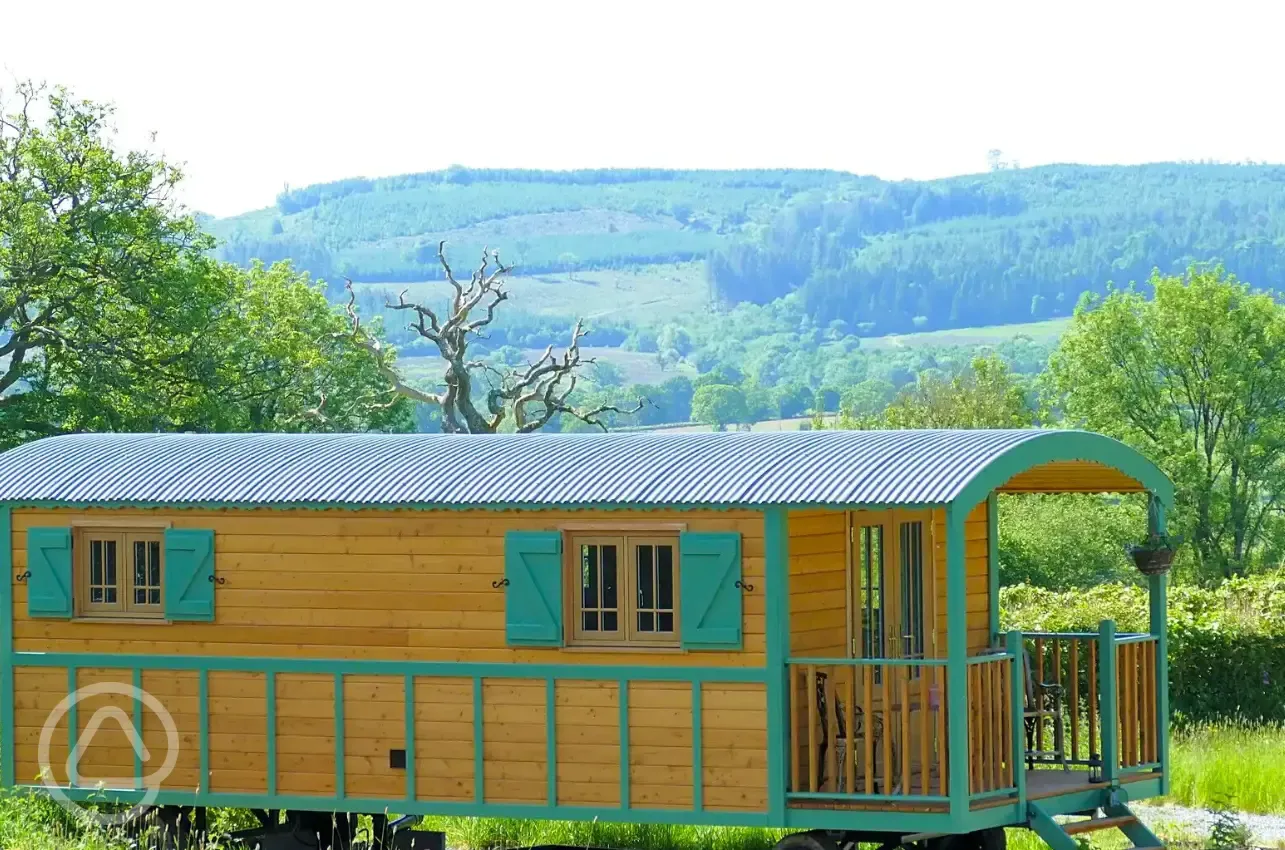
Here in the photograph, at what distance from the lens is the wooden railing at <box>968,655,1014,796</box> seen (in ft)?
39.9

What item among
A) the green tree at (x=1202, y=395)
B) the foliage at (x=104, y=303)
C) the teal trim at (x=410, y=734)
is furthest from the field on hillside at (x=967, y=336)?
the teal trim at (x=410, y=734)

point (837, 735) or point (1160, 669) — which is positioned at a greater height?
point (1160, 669)

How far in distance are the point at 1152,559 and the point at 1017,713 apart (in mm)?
1877

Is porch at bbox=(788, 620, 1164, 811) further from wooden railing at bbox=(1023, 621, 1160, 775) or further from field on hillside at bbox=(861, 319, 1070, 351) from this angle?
field on hillside at bbox=(861, 319, 1070, 351)

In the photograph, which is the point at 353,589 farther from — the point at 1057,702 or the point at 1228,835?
the point at 1228,835

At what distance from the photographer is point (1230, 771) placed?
17.8 metres

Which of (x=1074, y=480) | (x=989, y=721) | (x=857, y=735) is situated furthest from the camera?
(x=1074, y=480)

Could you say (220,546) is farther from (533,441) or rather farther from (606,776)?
(606,776)

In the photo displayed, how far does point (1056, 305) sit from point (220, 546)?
178558 millimetres

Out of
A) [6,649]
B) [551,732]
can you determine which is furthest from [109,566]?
[551,732]

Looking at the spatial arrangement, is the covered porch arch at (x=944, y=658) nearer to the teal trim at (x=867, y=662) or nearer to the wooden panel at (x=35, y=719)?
the teal trim at (x=867, y=662)

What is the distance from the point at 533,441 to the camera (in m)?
14.1

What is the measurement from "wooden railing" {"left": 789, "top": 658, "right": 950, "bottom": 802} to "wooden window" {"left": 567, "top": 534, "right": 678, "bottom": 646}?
95 centimetres

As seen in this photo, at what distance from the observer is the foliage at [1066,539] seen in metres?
41.0
